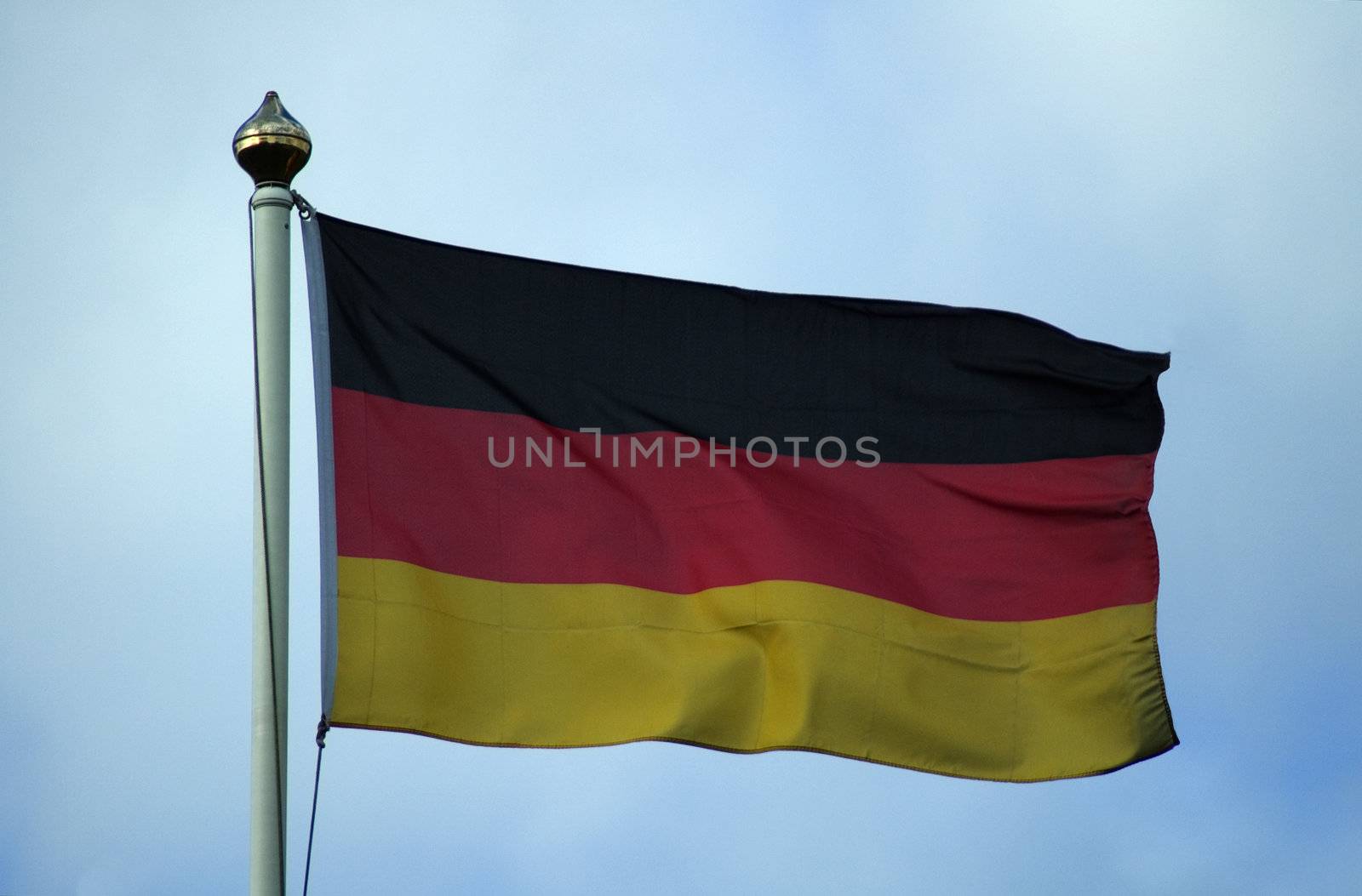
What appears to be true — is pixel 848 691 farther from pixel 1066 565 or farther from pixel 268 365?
pixel 268 365

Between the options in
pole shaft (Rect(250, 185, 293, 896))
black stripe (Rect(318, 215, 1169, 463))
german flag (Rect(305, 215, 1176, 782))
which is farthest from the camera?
black stripe (Rect(318, 215, 1169, 463))

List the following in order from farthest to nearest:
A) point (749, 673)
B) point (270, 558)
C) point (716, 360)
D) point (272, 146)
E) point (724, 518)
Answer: point (716, 360) < point (724, 518) < point (749, 673) < point (272, 146) < point (270, 558)

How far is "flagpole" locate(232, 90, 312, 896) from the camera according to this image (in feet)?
24.8

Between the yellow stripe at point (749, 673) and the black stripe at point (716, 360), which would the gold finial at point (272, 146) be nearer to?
→ the black stripe at point (716, 360)

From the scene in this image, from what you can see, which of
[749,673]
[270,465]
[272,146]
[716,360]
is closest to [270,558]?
[270,465]

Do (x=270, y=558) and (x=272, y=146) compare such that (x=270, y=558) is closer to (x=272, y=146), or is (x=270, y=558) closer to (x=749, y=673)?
(x=272, y=146)

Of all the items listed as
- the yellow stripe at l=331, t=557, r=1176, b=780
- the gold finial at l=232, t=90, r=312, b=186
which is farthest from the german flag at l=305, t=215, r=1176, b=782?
the gold finial at l=232, t=90, r=312, b=186

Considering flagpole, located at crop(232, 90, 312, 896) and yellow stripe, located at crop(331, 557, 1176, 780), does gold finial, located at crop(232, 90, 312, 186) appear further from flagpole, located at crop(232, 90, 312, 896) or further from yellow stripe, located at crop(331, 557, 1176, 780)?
yellow stripe, located at crop(331, 557, 1176, 780)

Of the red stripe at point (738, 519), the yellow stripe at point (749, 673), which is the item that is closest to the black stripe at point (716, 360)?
the red stripe at point (738, 519)

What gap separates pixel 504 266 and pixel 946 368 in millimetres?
2818

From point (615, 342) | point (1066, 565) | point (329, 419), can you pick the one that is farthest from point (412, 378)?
point (1066, 565)

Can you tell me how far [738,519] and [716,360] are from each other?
0.88 meters

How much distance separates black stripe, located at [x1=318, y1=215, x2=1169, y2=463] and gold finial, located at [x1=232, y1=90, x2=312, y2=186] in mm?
523

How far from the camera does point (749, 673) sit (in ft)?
32.2
